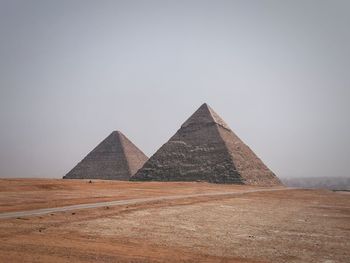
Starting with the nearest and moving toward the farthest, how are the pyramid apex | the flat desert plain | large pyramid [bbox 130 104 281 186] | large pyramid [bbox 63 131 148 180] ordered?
the flat desert plain, large pyramid [bbox 130 104 281 186], the pyramid apex, large pyramid [bbox 63 131 148 180]

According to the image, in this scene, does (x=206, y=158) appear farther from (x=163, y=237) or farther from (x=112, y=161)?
(x=163, y=237)

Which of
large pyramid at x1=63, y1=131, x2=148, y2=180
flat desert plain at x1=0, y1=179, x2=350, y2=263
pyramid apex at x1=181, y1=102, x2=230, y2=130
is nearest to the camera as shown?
flat desert plain at x1=0, y1=179, x2=350, y2=263

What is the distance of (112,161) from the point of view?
93062 millimetres

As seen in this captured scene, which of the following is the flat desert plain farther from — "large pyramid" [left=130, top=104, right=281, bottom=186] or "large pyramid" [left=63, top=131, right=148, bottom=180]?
"large pyramid" [left=63, top=131, right=148, bottom=180]

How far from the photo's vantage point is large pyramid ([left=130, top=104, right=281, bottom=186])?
70.4 m

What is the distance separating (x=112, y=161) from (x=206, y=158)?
95.7 feet

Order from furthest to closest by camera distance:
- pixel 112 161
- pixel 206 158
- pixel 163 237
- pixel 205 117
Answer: pixel 112 161, pixel 205 117, pixel 206 158, pixel 163 237

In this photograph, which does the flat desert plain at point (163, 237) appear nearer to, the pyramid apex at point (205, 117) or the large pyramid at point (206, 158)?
the large pyramid at point (206, 158)

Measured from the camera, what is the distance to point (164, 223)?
49.5 ft

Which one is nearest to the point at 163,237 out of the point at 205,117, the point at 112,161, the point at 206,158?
the point at 206,158

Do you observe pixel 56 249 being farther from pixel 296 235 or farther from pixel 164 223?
pixel 296 235

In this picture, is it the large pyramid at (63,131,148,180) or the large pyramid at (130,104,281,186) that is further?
the large pyramid at (63,131,148,180)

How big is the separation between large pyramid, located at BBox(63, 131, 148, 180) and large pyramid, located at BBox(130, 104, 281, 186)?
14386 mm

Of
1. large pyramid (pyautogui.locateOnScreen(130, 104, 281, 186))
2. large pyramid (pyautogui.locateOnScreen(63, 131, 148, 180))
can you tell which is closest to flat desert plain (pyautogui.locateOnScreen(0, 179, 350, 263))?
large pyramid (pyautogui.locateOnScreen(130, 104, 281, 186))
